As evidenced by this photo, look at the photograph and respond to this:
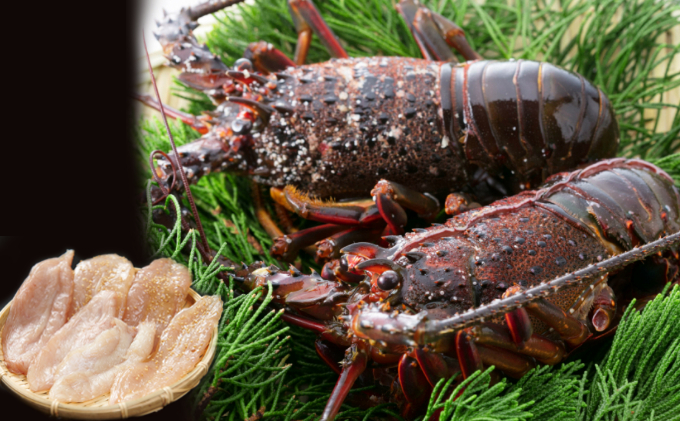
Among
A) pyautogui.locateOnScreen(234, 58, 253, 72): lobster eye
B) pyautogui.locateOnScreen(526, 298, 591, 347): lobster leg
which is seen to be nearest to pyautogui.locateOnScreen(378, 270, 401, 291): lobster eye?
pyautogui.locateOnScreen(526, 298, 591, 347): lobster leg

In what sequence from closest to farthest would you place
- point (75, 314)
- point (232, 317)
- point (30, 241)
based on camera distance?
point (30, 241), point (75, 314), point (232, 317)

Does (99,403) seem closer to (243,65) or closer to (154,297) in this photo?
(154,297)

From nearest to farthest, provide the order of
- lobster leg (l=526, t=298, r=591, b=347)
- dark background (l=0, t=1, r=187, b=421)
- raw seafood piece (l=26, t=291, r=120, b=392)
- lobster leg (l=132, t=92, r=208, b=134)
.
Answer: dark background (l=0, t=1, r=187, b=421) → raw seafood piece (l=26, t=291, r=120, b=392) → lobster leg (l=526, t=298, r=591, b=347) → lobster leg (l=132, t=92, r=208, b=134)

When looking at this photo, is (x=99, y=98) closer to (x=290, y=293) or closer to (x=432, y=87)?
(x=290, y=293)

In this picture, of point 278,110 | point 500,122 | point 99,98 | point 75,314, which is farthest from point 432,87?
point 75,314

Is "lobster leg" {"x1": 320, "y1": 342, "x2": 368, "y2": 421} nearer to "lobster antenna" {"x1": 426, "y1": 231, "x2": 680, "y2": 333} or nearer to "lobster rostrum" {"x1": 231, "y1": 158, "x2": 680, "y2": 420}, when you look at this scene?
"lobster rostrum" {"x1": 231, "y1": 158, "x2": 680, "y2": 420}

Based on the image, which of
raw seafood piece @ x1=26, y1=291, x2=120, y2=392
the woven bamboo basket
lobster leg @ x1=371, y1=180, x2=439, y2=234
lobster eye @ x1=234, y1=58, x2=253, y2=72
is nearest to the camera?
the woven bamboo basket
